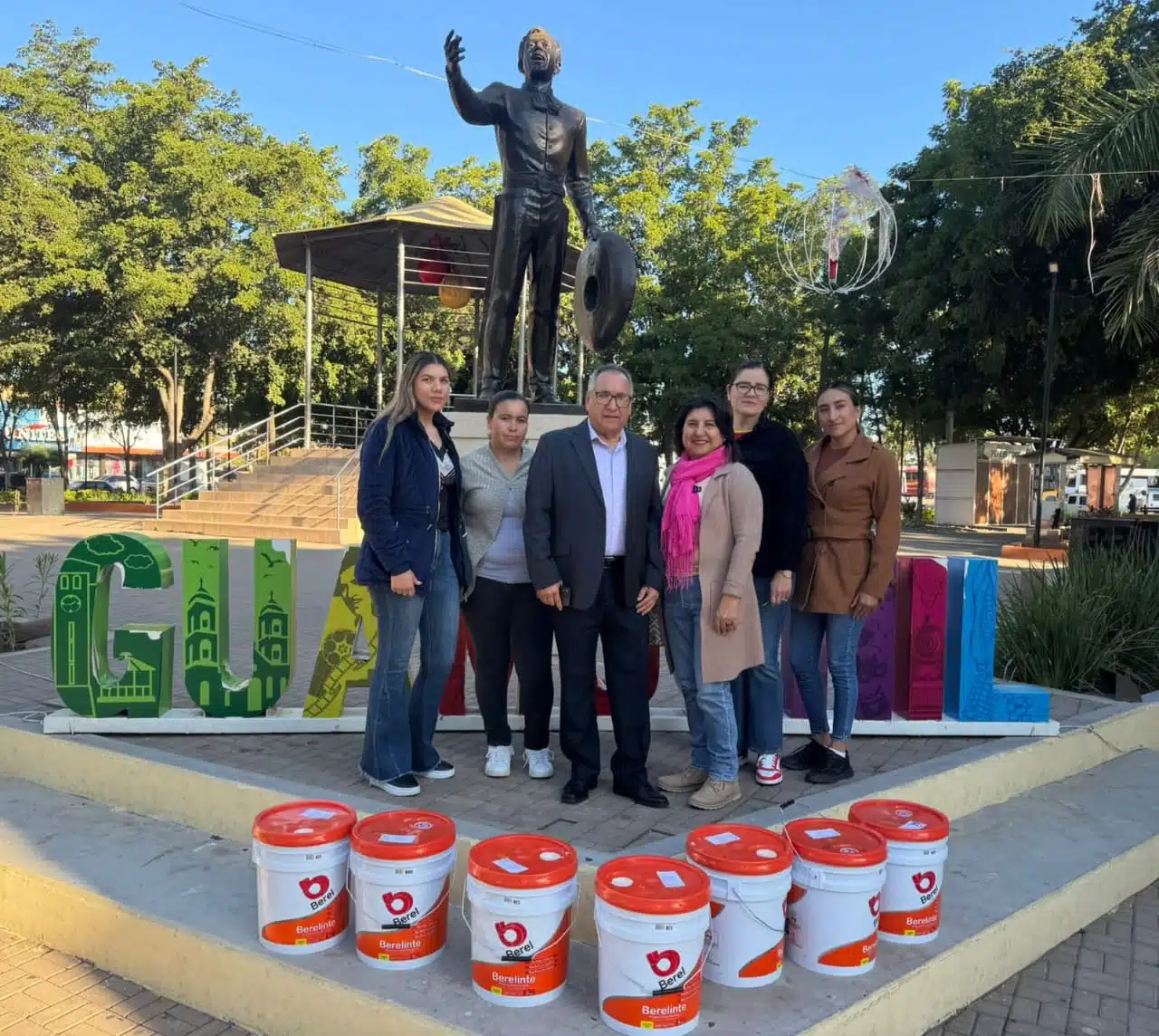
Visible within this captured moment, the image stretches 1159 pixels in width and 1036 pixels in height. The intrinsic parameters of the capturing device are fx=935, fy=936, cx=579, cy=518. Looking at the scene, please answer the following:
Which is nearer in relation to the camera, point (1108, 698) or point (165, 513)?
point (1108, 698)

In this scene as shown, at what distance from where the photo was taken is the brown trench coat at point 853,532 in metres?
4.04

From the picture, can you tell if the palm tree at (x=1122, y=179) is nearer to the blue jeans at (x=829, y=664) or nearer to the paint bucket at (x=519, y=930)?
the blue jeans at (x=829, y=664)

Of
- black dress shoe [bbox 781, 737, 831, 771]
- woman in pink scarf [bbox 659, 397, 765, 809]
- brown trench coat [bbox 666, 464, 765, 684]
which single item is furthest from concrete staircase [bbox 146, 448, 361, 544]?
brown trench coat [bbox 666, 464, 765, 684]

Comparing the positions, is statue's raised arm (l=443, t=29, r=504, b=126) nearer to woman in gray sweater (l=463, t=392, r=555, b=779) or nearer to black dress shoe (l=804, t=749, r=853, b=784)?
woman in gray sweater (l=463, t=392, r=555, b=779)

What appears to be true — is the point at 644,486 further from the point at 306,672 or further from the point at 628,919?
the point at 306,672

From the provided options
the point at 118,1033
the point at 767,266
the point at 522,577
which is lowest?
the point at 118,1033

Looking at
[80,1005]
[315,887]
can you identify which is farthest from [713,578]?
[80,1005]

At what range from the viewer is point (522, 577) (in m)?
3.93

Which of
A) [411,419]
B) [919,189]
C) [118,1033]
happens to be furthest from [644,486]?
[919,189]

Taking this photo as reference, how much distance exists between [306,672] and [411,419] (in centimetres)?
348

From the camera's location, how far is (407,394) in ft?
12.3

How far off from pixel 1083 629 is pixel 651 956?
4.90 meters

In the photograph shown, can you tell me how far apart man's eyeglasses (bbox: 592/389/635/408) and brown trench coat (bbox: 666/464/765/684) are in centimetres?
47

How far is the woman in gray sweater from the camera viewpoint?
3.94 m
